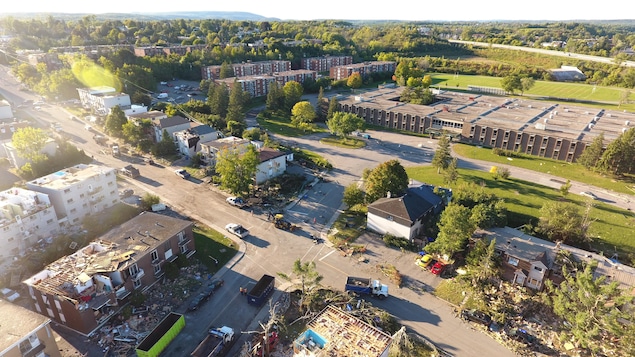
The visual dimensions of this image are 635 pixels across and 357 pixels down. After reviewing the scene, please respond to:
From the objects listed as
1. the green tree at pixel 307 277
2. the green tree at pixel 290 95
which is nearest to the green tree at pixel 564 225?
the green tree at pixel 307 277

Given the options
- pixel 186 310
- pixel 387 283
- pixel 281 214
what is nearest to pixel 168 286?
pixel 186 310

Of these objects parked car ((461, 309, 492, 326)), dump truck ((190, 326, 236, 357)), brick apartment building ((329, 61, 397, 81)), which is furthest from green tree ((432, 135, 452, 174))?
brick apartment building ((329, 61, 397, 81))

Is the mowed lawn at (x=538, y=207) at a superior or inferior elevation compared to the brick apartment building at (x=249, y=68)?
inferior

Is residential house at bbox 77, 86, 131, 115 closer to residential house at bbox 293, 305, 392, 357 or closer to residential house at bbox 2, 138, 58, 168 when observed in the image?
residential house at bbox 2, 138, 58, 168

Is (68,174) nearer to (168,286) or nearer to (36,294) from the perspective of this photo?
(36,294)

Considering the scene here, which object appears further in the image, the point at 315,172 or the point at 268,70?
the point at 268,70

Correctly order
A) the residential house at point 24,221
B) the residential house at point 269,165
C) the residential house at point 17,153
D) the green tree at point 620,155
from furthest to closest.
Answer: the green tree at point 620,155
the residential house at point 17,153
the residential house at point 269,165
the residential house at point 24,221

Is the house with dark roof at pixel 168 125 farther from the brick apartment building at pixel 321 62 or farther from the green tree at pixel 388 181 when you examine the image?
the brick apartment building at pixel 321 62
